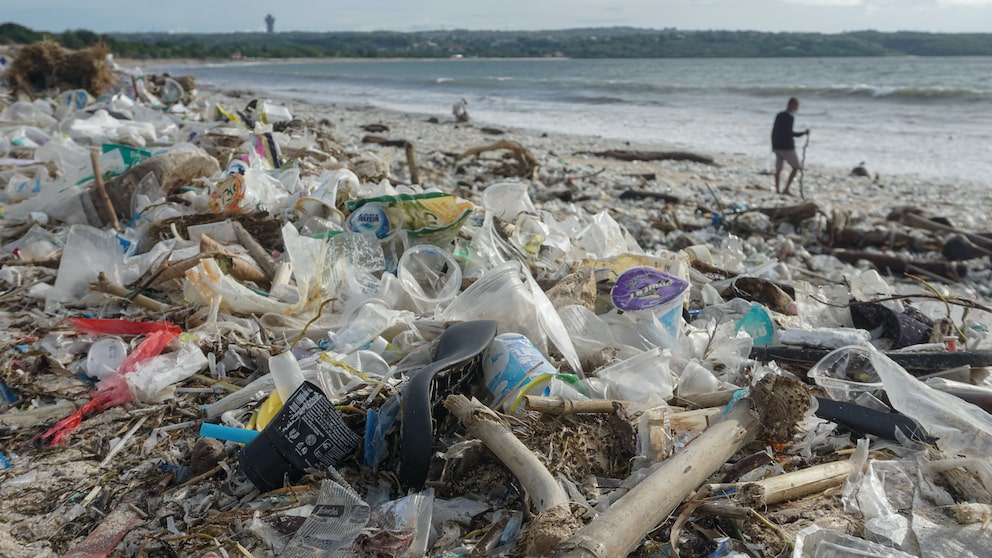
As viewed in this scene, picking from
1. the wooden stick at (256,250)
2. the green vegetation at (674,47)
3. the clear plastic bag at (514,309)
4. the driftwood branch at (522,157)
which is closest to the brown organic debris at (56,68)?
the driftwood branch at (522,157)

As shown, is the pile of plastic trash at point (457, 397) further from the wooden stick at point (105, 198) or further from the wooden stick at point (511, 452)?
the wooden stick at point (105, 198)

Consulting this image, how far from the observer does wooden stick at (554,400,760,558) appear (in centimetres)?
127

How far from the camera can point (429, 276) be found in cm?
315

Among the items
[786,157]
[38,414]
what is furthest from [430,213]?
[786,157]

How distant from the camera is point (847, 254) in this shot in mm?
5301

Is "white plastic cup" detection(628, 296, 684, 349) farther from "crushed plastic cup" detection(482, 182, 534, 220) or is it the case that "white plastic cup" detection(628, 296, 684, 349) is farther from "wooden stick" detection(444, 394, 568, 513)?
"crushed plastic cup" detection(482, 182, 534, 220)

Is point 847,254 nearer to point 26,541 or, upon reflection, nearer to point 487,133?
point 26,541

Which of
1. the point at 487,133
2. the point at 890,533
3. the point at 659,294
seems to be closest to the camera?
the point at 890,533

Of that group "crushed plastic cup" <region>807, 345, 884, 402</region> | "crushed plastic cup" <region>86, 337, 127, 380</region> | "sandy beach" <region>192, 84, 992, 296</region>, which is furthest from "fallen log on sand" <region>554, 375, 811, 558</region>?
"sandy beach" <region>192, 84, 992, 296</region>

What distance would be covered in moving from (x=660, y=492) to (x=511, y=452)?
38 centimetres

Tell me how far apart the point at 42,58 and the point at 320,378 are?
39.4ft

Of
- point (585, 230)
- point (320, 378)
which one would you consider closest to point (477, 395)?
point (320, 378)

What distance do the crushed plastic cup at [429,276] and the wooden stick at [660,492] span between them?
138cm

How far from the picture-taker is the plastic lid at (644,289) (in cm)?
265
